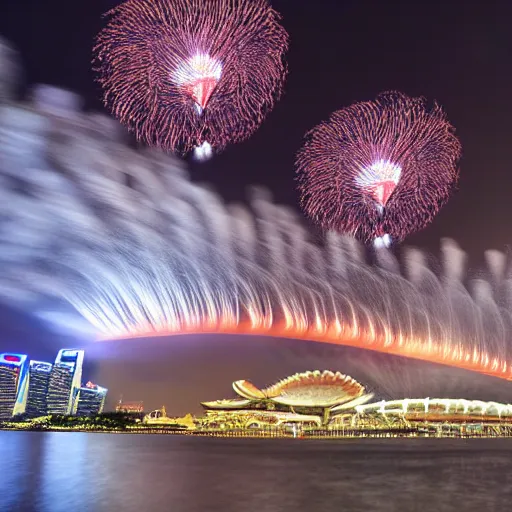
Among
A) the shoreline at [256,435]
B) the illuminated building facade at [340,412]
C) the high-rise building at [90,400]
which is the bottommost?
the shoreline at [256,435]

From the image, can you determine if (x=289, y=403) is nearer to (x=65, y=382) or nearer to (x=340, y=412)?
(x=340, y=412)

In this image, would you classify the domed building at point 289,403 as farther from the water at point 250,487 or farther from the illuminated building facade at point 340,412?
the water at point 250,487

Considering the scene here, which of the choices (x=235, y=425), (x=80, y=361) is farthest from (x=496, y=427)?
(x=80, y=361)

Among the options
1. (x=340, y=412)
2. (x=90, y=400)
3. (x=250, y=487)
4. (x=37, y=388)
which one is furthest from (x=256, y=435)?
(x=250, y=487)

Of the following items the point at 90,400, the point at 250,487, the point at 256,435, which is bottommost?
the point at 250,487

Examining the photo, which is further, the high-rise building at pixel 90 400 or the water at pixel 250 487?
the high-rise building at pixel 90 400

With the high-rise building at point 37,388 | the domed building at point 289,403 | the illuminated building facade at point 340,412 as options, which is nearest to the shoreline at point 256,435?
the illuminated building facade at point 340,412

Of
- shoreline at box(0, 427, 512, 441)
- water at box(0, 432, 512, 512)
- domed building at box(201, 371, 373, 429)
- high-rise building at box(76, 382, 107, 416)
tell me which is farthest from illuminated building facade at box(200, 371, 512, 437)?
water at box(0, 432, 512, 512)
